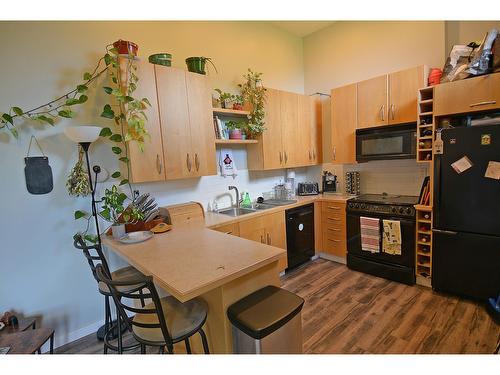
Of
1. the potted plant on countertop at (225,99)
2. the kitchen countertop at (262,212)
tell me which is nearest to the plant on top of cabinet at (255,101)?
the potted plant on countertop at (225,99)

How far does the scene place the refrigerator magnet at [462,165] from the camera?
7.53ft

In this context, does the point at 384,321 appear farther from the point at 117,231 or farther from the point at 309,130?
the point at 309,130

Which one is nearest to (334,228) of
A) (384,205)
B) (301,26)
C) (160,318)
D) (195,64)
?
(384,205)

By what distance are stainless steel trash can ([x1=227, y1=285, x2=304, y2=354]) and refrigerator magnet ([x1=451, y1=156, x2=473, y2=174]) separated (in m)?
1.98

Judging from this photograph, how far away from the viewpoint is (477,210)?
7.51ft

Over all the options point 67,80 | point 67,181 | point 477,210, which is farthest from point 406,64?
point 67,181

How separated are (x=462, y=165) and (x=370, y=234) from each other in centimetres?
113

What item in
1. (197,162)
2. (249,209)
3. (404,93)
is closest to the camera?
(197,162)

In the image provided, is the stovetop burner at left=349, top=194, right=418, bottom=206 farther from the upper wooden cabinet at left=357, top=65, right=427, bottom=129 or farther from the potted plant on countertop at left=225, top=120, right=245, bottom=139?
the potted plant on countertop at left=225, top=120, right=245, bottom=139

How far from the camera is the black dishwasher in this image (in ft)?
10.6

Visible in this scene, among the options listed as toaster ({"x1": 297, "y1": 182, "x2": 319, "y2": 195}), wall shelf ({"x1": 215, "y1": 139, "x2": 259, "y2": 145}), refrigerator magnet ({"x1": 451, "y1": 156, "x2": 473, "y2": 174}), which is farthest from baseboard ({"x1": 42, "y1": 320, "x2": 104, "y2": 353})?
refrigerator magnet ({"x1": 451, "y1": 156, "x2": 473, "y2": 174})

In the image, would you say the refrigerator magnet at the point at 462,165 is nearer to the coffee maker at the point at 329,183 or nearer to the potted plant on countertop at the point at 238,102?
the coffee maker at the point at 329,183

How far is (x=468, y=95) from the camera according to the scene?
2.35 m
